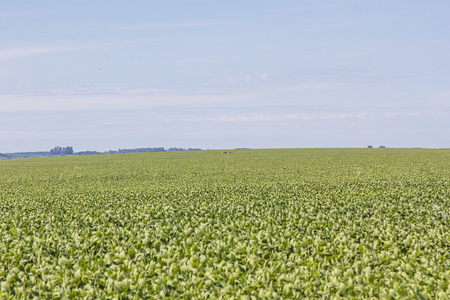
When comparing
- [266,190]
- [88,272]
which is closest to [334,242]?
[88,272]

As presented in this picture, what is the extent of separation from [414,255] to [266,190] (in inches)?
557

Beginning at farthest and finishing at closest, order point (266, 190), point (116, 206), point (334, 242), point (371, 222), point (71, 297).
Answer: point (266, 190) < point (116, 206) < point (371, 222) < point (334, 242) < point (71, 297)

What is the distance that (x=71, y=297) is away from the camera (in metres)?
8.74

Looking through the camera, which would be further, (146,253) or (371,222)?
(371,222)

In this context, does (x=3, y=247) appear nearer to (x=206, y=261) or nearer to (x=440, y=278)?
(x=206, y=261)

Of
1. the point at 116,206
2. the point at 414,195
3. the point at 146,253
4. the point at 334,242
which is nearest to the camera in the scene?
the point at 146,253

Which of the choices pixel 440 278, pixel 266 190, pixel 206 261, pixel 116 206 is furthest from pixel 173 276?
pixel 266 190

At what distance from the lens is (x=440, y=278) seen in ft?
31.7

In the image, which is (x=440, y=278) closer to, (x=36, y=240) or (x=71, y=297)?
(x=71, y=297)

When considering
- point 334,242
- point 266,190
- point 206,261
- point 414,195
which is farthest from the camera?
point 266,190

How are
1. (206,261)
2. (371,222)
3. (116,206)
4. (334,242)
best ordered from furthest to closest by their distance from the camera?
1. (116,206)
2. (371,222)
3. (334,242)
4. (206,261)

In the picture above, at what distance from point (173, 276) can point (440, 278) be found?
639cm

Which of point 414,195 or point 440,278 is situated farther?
point 414,195

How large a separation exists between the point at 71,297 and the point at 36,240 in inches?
198
